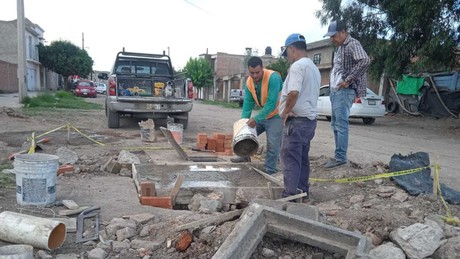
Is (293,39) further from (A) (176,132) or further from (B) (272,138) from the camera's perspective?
(A) (176,132)

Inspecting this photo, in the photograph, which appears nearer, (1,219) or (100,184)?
(1,219)

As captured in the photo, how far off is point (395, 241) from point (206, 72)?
47048 millimetres

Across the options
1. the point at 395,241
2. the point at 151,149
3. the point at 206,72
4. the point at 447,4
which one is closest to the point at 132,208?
the point at 395,241

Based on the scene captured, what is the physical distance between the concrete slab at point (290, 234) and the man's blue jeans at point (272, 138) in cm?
232

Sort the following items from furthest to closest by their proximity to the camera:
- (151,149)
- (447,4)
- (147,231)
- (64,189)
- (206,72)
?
(206,72), (447,4), (151,149), (64,189), (147,231)

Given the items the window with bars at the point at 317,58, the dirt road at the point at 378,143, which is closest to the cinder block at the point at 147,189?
the dirt road at the point at 378,143

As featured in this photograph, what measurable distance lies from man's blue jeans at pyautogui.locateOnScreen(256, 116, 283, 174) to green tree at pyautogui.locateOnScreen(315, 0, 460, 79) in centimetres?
824

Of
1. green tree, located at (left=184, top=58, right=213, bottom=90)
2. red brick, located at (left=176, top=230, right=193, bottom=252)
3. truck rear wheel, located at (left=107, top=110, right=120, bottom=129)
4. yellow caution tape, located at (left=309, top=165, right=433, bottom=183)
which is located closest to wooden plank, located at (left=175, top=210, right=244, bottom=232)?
red brick, located at (left=176, top=230, right=193, bottom=252)

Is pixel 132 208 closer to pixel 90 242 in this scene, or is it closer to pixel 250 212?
pixel 90 242

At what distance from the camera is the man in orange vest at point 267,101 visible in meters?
5.04

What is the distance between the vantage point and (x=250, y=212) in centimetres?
301

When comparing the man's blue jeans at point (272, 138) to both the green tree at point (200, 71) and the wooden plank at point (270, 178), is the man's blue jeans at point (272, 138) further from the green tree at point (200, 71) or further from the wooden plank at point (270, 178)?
the green tree at point (200, 71)

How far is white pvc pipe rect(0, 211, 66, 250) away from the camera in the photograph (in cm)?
283

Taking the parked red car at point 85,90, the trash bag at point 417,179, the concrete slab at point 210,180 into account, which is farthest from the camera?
the parked red car at point 85,90
